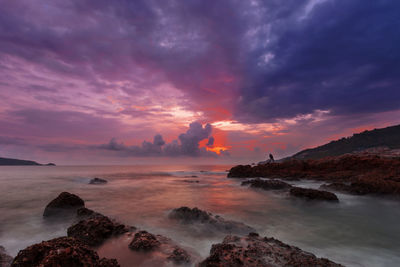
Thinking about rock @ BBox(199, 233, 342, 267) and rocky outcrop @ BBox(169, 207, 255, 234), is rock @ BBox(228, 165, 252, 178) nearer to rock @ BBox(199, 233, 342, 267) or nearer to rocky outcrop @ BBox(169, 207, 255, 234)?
rocky outcrop @ BBox(169, 207, 255, 234)

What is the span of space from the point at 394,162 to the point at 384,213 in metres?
14.3

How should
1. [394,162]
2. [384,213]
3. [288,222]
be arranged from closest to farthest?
[288,222] → [384,213] → [394,162]

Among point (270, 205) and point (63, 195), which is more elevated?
point (63, 195)

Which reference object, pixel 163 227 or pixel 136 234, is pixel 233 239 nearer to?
pixel 136 234

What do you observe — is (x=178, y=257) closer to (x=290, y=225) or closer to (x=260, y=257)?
(x=260, y=257)

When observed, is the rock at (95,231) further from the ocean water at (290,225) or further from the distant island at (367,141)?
the distant island at (367,141)

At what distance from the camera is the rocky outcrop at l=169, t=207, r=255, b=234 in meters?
6.70

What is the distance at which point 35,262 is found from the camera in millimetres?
2787

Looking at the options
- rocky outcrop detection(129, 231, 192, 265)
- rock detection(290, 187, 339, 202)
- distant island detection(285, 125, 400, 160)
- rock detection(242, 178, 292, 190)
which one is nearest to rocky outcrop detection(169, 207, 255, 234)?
rocky outcrop detection(129, 231, 192, 265)

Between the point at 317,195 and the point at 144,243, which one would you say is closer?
the point at 144,243

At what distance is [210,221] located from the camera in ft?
23.2

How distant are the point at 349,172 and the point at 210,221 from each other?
2202 centimetres

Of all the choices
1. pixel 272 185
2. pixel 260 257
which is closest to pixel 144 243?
pixel 260 257

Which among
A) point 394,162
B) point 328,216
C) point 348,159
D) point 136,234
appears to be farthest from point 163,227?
point 348,159
